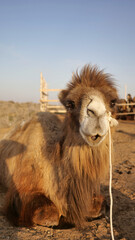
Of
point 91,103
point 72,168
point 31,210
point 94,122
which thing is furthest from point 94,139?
point 31,210

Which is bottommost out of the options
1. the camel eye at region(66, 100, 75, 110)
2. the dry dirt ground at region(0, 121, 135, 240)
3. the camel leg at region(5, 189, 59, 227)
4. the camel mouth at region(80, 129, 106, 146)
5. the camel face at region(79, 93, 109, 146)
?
the dry dirt ground at region(0, 121, 135, 240)

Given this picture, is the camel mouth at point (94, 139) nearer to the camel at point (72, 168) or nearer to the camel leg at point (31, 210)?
the camel at point (72, 168)

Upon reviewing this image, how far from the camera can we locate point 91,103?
6.70ft

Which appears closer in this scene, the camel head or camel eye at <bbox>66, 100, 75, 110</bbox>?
the camel head

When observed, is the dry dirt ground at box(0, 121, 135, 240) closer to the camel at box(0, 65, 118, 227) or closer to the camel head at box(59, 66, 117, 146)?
the camel at box(0, 65, 118, 227)

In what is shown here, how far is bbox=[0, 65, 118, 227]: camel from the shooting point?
7.12 ft

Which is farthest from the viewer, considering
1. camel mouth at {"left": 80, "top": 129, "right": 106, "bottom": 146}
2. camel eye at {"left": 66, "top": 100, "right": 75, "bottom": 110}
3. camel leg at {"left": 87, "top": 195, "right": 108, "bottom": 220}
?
camel leg at {"left": 87, "top": 195, "right": 108, "bottom": 220}

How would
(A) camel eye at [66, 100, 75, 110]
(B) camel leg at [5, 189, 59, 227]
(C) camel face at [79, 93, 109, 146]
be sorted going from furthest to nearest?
1. (A) camel eye at [66, 100, 75, 110]
2. (B) camel leg at [5, 189, 59, 227]
3. (C) camel face at [79, 93, 109, 146]

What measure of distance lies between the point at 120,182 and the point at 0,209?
2.41 metres

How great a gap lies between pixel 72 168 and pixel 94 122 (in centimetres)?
79

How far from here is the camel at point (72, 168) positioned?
217cm

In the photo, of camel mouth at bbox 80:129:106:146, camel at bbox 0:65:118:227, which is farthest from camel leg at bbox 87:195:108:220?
camel mouth at bbox 80:129:106:146

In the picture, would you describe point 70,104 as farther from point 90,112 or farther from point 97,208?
point 97,208

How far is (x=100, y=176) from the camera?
8.06 feet
